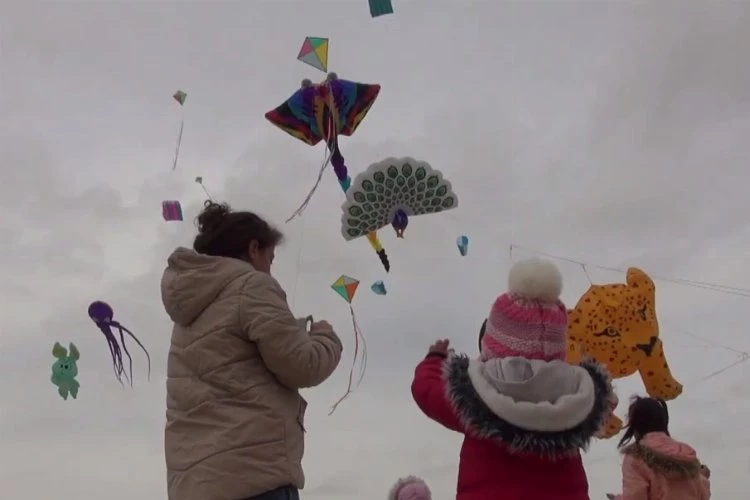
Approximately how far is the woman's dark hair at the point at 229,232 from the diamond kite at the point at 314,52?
2.77m

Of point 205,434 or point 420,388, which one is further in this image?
point 420,388

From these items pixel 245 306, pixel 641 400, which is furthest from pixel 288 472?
pixel 641 400

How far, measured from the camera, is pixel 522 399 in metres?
2.12

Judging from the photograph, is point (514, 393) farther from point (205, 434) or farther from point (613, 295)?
point (613, 295)

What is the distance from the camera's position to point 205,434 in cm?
208

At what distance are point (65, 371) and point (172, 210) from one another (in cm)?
137

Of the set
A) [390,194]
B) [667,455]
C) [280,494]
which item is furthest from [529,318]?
[390,194]

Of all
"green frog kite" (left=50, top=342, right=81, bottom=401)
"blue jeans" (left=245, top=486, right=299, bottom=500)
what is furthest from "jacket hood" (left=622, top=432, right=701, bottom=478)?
"green frog kite" (left=50, top=342, right=81, bottom=401)

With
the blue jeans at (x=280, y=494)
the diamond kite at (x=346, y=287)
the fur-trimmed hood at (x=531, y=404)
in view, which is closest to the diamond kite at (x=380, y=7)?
the diamond kite at (x=346, y=287)

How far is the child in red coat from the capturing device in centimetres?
210

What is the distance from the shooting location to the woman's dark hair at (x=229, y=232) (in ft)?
7.57

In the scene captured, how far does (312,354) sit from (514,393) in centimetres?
53

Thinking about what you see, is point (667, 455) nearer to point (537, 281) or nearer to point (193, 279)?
point (537, 281)

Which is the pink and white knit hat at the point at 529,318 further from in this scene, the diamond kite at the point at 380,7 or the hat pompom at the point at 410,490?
the hat pompom at the point at 410,490
